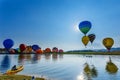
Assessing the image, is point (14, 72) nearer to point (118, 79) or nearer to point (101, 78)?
point (101, 78)

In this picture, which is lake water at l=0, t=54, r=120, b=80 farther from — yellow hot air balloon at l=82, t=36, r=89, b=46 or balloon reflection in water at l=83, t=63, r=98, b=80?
yellow hot air balloon at l=82, t=36, r=89, b=46

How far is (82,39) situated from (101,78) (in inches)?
4416

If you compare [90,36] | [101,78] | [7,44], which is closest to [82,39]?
[90,36]

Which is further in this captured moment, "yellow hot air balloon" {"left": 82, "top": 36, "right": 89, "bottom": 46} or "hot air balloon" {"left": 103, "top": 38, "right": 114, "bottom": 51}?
"hot air balloon" {"left": 103, "top": 38, "right": 114, "bottom": 51}

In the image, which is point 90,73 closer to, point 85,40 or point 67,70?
point 67,70

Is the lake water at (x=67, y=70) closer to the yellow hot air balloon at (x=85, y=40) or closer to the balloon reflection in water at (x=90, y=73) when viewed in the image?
the balloon reflection in water at (x=90, y=73)

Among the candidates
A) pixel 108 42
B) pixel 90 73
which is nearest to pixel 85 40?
pixel 108 42

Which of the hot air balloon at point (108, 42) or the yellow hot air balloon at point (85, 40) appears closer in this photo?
the yellow hot air balloon at point (85, 40)

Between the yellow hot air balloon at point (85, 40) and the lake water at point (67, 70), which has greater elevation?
the yellow hot air balloon at point (85, 40)

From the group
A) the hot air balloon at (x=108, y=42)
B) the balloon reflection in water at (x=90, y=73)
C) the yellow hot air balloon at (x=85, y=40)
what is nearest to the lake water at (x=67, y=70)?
the balloon reflection in water at (x=90, y=73)

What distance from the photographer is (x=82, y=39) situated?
16525 centimetres

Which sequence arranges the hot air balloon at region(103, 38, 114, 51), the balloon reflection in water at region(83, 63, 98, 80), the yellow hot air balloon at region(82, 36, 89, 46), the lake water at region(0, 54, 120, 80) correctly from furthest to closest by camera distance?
the hot air balloon at region(103, 38, 114, 51) → the yellow hot air balloon at region(82, 36, 89, 46) → the balloon reflection in water at region(83, 63, 98, 80) → the lake water at region(0, 54, 120, 80)

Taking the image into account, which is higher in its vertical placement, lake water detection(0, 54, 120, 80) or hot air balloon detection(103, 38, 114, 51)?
hot air balloon detection(103, 38, 114, 51)

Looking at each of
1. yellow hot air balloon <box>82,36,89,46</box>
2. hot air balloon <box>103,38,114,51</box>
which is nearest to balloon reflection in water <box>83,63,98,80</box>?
yellow hot air balloon <box>82,36,89,46</box>
